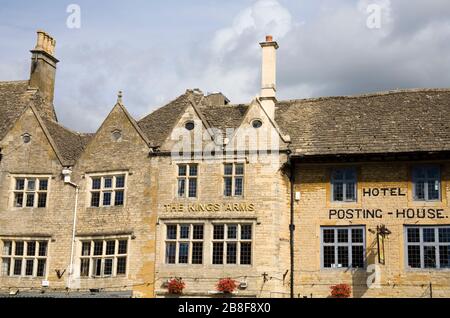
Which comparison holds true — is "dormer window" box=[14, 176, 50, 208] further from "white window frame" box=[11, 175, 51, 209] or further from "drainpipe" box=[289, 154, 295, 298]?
"drainpipe" box=[289, 154, 295, 298]

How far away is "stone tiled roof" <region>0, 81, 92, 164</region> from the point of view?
3441 cm

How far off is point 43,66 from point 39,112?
2917 mm

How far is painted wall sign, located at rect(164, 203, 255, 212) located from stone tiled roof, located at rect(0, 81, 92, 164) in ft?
19.9

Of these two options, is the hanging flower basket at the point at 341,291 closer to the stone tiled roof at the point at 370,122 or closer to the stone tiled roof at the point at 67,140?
the stone tiled roof at the point at 370,122

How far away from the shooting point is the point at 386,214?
28984 millimetres

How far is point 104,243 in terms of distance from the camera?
3116cm

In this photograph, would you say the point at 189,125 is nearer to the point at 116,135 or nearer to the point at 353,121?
the point at 116,135

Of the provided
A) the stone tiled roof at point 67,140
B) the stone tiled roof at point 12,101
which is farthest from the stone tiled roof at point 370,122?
the stone tiled roof at point 12,101

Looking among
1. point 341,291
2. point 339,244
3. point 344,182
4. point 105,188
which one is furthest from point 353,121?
point 105,188

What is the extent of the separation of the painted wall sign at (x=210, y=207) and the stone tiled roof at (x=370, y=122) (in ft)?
10.6
